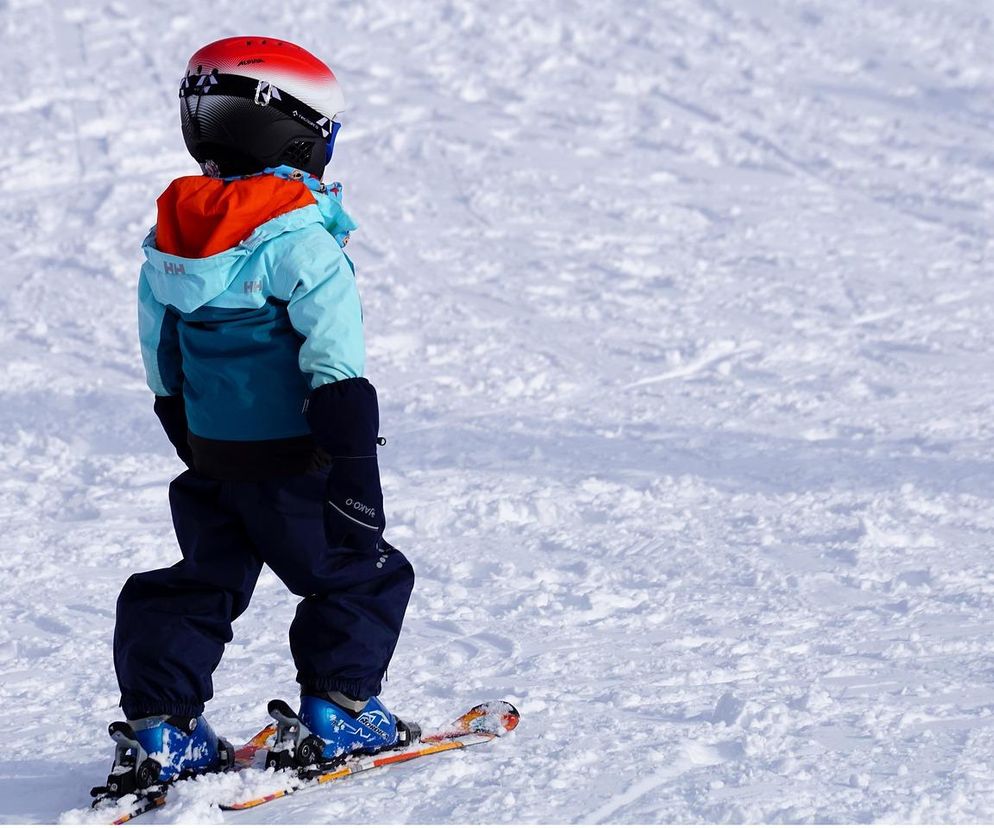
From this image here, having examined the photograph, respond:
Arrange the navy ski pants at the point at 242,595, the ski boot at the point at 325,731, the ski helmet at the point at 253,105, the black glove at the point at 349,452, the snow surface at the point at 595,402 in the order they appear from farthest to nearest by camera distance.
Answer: the snow surface at the point at 595,402
the ski boot at the point at 325,731
the navy ski pants at the point at 242,595
the ski helmet at the point at 253,105
the black glove at the point at 349,452

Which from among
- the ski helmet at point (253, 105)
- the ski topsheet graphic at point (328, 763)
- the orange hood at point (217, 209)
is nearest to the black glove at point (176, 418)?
the orange hood at point (217, 209)

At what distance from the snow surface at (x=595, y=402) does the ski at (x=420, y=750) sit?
40 mm

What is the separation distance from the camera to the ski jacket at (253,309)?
8.94 feet

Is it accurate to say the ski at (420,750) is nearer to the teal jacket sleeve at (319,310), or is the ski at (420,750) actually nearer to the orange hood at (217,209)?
the teal jacket sleeve at (319,310)

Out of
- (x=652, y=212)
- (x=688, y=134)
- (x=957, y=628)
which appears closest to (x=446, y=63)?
(x=688, y=134)

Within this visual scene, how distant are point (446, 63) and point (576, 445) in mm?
8013

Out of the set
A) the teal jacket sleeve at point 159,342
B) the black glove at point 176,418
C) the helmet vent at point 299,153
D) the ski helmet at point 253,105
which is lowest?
the black glove at point 176,418

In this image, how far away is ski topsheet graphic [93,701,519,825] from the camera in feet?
9.50

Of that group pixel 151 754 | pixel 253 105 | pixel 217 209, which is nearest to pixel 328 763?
pixel 151 754

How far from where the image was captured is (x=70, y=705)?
366cm

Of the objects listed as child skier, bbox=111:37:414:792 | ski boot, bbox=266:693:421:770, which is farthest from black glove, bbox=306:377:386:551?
ski boot, bbox=266:693:421:770

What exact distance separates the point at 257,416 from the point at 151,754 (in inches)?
30.5

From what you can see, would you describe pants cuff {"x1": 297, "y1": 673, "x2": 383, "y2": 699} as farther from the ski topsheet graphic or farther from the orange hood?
the orange hood

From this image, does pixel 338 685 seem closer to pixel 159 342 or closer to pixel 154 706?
pixel 154 706
